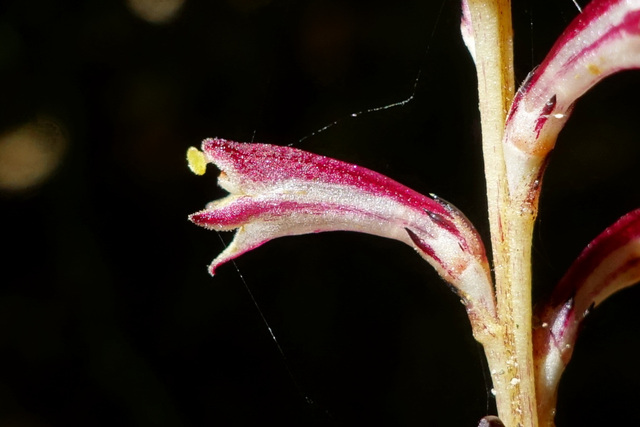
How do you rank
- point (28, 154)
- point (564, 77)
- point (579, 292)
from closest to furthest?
point (564, 77) → point (579, 292) → point (28, 154)

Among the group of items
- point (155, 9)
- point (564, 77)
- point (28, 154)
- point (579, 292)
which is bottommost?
point (579, 292)

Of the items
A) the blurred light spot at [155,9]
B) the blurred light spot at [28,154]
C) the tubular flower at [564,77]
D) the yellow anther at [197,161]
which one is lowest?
the tubular flower at [564,77]

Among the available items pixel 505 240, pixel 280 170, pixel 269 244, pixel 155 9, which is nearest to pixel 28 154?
pixel 155 9

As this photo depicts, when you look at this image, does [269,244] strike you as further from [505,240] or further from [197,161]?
[505,240]

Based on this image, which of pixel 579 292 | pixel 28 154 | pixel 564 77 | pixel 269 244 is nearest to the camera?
pixel 564 77

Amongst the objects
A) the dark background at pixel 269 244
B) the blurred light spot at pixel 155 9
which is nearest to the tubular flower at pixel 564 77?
the dark background at pixel 269 244

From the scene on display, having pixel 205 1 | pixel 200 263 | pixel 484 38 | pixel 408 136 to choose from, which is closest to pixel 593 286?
pixel 484 38

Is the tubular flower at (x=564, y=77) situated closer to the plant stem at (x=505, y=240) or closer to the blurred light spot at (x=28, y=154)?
the plant stem at (x=505, y=240)

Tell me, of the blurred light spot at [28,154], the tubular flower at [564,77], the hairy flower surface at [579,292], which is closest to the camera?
the tubular flower at [564,77]
